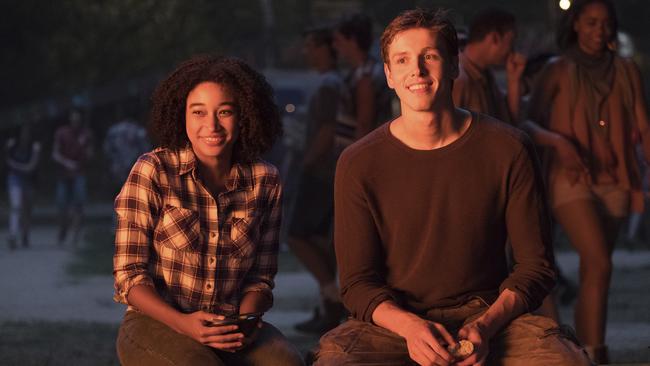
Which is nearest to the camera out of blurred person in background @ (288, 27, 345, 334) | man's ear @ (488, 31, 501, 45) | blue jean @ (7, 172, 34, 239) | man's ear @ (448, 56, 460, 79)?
man's ear @ (448, 56, 460, 79)

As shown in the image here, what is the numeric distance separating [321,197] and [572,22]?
7.96 ft

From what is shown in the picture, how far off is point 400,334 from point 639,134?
3.14m

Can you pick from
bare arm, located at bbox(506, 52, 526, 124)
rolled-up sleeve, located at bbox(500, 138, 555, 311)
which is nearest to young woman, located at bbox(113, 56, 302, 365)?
rolled-up sleeve, located at bbox(500, 138, 555, 311)

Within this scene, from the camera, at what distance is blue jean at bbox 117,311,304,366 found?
427 cm

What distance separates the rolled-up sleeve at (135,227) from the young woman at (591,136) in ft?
8.86

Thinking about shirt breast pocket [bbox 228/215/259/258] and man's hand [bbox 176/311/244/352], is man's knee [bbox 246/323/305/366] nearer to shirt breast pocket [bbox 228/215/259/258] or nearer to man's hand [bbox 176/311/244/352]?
man's hand [bbox 176/311/244/352]

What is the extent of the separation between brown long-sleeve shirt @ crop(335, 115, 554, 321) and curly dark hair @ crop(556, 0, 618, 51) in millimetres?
2613

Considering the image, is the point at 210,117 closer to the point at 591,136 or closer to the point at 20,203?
the point at 591,136

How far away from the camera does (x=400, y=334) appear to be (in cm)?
414

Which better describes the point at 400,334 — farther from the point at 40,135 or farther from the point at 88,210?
the point at 40,135

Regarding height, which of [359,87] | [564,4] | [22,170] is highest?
[564,4]

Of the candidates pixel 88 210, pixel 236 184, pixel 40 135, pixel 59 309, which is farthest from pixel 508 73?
pixel 40 135

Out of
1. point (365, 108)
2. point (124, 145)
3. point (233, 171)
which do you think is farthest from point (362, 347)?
point (124, 145)

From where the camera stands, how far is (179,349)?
14.0 ft
